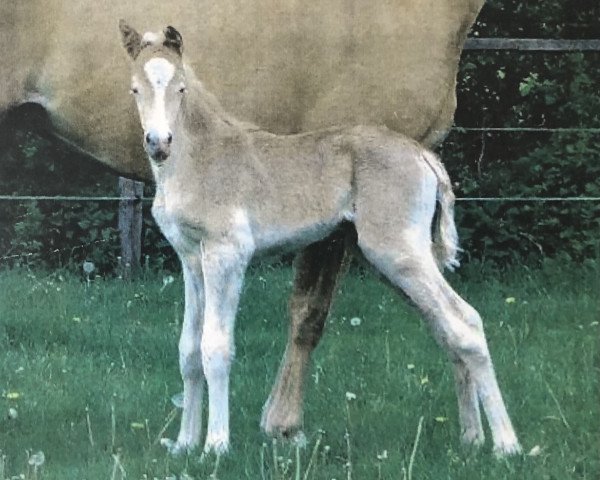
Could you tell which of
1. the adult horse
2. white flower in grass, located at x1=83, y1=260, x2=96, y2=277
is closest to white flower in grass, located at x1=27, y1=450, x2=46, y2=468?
the adult horse

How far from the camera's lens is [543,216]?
5.73 meters

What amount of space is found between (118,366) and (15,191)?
2.48ft

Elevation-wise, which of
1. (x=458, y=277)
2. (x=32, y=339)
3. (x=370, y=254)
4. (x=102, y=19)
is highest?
(x=102, y=19)

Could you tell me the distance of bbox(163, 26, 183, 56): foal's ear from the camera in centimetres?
428

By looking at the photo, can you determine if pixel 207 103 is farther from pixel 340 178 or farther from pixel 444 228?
pixel 444 228

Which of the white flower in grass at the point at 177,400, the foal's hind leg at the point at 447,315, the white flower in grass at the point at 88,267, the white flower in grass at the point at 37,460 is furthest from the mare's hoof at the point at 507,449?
the white flower in grass at the point at 88,267

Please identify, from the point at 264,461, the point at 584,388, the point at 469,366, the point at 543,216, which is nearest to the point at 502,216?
the point at 543,216

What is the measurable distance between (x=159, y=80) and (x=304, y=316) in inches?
46.8

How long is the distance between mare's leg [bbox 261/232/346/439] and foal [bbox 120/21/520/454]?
0.39 metres

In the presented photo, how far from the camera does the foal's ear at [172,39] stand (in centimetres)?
428

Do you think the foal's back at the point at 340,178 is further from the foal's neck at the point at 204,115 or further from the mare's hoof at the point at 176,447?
the mare's hoof at the point at 176,447

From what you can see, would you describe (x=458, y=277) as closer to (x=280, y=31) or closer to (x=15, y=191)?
(x=280, y=31)

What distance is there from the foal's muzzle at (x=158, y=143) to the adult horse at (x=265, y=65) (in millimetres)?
709

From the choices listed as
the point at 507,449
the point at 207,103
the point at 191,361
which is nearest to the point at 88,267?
the point at 191,361
